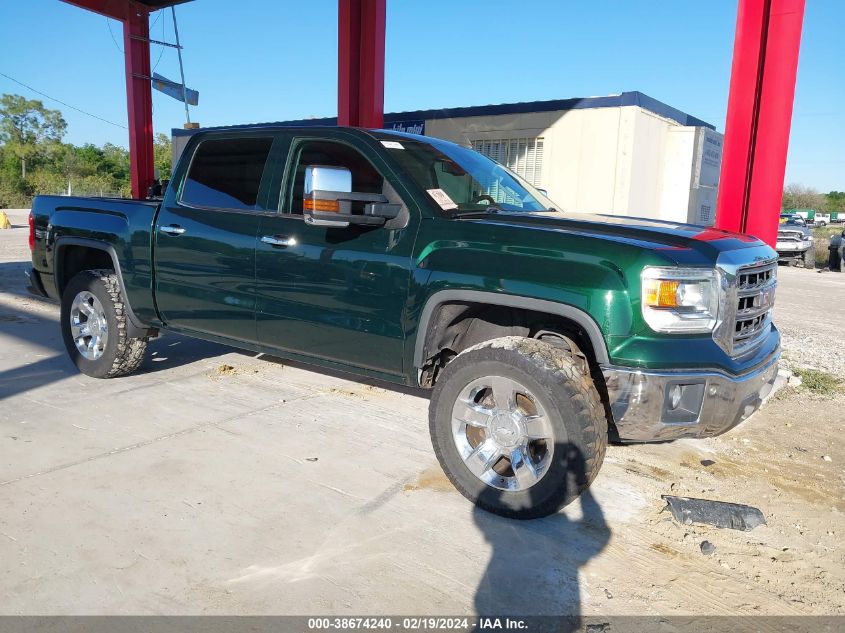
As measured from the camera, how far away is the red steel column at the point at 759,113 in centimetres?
620

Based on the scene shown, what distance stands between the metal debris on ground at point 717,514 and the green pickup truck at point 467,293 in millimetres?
498

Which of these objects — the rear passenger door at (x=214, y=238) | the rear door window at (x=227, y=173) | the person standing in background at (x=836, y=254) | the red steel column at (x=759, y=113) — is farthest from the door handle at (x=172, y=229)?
the person standing in background at (x=836, y=254)

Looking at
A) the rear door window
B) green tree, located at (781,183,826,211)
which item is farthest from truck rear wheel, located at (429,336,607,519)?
green tree, located at (781,183,826,211)

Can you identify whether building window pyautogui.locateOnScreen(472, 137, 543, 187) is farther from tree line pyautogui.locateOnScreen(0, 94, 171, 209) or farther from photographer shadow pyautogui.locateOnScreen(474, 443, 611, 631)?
tree line pyautogui.locateOnScreen(0, 94, 171, 209)

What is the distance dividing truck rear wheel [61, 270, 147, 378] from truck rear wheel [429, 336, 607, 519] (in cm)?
293

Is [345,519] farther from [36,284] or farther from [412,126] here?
[412,126]

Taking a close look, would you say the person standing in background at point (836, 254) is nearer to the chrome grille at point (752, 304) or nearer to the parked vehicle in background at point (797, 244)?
the parked vehicle in background at point (797, 244)

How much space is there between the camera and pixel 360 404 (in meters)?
5.02

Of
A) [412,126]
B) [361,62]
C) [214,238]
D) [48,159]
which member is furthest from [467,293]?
[48,159]

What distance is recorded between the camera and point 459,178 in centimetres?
409

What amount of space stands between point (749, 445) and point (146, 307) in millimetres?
4397

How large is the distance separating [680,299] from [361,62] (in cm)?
780

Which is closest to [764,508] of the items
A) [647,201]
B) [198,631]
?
[198,631]

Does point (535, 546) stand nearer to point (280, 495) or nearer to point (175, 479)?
point (280, 495)
